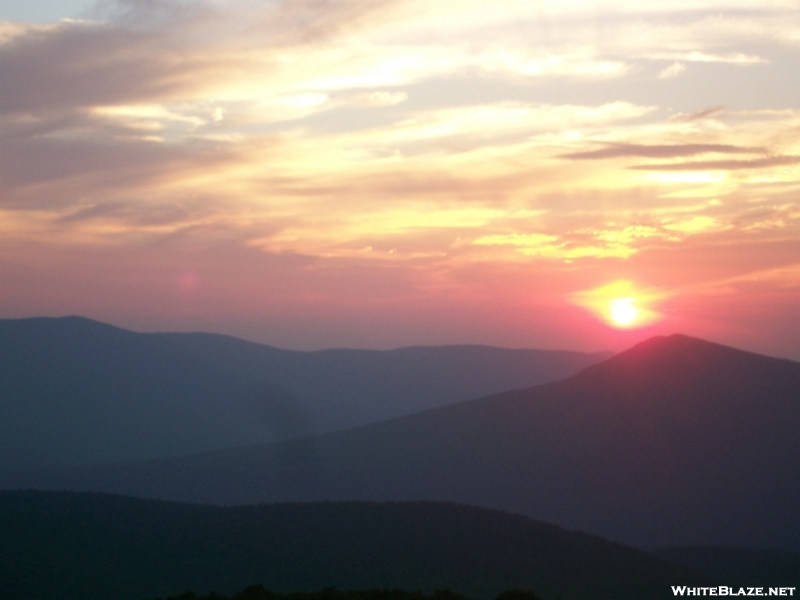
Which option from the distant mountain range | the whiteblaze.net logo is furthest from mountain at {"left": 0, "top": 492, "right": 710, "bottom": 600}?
the distant mountain range

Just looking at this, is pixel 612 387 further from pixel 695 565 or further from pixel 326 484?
pixel 695 565

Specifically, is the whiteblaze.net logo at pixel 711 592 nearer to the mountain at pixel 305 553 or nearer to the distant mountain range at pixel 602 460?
the mountain at pixel 305 553

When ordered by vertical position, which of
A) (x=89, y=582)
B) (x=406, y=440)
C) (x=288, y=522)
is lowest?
(x=89, y=582)

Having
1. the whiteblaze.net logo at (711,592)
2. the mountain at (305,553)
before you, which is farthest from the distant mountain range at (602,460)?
the mountain at (305,553)

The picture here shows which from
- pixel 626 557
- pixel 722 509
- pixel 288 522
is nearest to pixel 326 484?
pixel 722 509

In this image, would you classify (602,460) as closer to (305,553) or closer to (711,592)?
(711,592)

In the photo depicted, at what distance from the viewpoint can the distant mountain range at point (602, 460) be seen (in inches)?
2965

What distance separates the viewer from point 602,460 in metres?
87.2

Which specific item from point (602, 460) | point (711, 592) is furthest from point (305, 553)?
point (602, 460)

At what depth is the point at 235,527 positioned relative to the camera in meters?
43.0

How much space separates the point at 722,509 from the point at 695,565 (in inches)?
1131

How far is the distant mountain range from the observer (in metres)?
75.3

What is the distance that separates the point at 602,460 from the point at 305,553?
5647 centimetres

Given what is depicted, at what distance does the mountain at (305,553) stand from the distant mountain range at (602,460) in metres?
34.5
